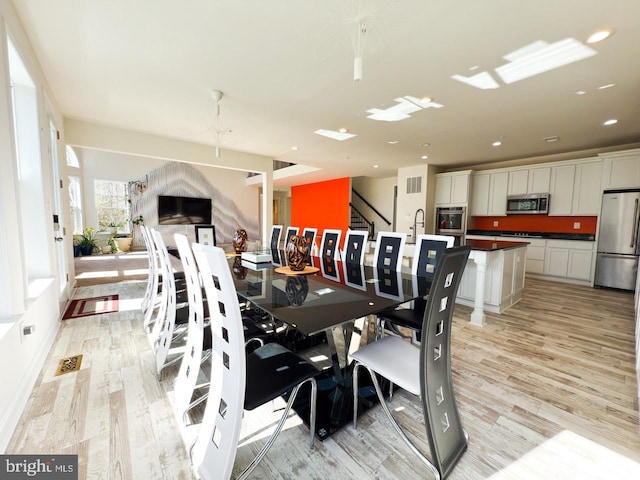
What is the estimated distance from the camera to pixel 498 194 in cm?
609

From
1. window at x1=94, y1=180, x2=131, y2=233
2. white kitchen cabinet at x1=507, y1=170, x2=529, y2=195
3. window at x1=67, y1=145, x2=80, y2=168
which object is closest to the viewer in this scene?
white kitchen cabinet at x1=507, y1=170, x2=529, y2=195

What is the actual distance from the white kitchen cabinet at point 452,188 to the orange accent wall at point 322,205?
2.71m

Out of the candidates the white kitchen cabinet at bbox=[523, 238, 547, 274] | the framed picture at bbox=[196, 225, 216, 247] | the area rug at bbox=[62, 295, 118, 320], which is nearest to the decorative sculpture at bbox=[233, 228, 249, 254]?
the framed picture at bbox=[196, 225, 216, 247]

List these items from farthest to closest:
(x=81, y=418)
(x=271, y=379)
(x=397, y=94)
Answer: (x=397, y=94) → (x=81, y=418) → (x=271, y=379)

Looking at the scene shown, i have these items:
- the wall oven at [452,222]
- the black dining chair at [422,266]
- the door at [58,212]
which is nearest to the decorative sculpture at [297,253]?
the black dining chair at [422,266]

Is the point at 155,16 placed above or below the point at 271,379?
above

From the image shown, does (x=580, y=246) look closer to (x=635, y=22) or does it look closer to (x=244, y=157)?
(x=635, y=22)

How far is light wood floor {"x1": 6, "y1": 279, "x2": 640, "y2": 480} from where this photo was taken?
1.33 meters

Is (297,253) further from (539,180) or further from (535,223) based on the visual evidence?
(535,223)

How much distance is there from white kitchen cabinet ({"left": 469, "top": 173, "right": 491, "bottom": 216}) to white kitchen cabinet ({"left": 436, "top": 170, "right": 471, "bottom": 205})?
0.31 m

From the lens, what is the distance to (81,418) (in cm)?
160

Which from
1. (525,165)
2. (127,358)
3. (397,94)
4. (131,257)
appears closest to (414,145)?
(397,94)

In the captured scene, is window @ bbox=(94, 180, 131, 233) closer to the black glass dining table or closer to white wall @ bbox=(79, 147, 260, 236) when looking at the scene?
white wall @ bbox=(79, 147, 260, 236)

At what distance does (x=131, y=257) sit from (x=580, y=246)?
10505 millimetres
